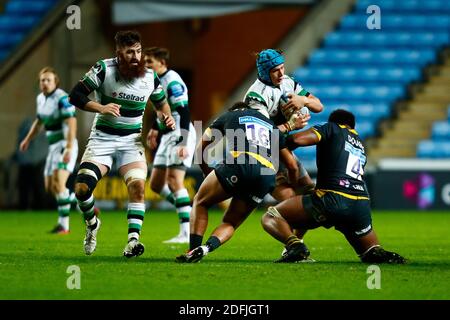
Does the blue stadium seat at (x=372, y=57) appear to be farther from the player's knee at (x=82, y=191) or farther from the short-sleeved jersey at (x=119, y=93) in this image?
the player's knee at (x=82, y=191)

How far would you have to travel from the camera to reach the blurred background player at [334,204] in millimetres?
9250

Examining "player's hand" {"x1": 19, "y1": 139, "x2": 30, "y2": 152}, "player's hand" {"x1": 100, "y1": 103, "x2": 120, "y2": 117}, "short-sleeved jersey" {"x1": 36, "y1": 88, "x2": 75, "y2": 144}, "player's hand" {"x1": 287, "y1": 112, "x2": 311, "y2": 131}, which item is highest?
"short-sleeved jersey" {"x1": 36, "y1": 88, "x2": 75, "y2": 144}

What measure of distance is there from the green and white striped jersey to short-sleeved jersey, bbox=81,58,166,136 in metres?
0.95

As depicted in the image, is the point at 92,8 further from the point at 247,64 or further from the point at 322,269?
the point at 322,269

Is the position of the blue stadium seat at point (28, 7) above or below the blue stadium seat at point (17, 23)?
above

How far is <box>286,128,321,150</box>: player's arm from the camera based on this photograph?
912 centimetres

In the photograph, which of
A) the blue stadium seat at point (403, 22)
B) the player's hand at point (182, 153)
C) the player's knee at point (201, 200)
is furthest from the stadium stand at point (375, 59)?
the player's knee at point (201, 200)

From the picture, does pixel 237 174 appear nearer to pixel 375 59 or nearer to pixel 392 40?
pixel 375 59

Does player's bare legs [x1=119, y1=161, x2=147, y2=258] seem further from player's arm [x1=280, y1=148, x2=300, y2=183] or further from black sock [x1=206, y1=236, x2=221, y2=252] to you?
player's arm [x1=280, y1=148, x2=300, y2=183]

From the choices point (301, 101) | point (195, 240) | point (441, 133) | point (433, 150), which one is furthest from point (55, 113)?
point (441, 133)

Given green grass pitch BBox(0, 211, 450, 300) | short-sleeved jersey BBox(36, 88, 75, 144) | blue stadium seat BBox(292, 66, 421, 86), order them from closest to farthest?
green grass pitch BBox(0, 211, 450, 300) < short-sleeved jersey BBox(36, 88, 75, 144) < blue stadium seat BBox(292, 66, 421, 86)

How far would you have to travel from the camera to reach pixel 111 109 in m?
9.53

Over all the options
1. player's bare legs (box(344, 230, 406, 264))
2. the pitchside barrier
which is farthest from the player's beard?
the pitchside barrier
